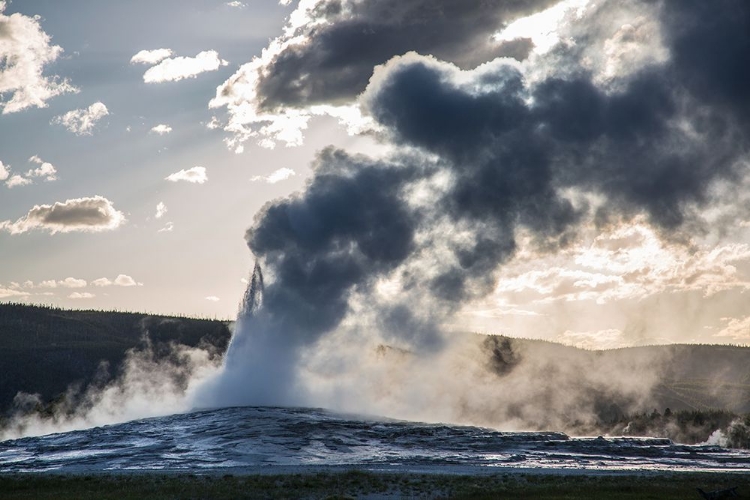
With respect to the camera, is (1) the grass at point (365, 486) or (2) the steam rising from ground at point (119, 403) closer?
(1) the grass at point (365, 486)

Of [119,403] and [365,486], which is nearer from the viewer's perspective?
[365,486]

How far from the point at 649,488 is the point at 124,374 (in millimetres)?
171165

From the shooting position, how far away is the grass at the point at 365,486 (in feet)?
136

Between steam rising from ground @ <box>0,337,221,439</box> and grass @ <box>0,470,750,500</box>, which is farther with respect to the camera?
steam rising from ground @ <box>0,337,221,439</box>

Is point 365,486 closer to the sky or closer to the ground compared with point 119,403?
closer to the sky

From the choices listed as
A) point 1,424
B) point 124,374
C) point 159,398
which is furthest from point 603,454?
point 124,374

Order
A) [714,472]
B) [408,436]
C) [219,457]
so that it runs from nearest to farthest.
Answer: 1. [714,472]
2. [219,457]
3. [408,436]

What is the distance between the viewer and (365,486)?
44.8 metres

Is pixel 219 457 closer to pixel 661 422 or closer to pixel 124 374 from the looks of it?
pixel 661 422

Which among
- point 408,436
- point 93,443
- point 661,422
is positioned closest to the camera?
point 93,443

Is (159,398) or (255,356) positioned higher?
(255,356)

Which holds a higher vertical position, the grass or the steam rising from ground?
the grass

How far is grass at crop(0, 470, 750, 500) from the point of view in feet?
136

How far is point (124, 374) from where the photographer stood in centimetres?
19575
